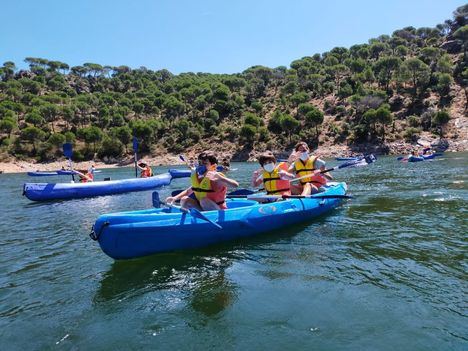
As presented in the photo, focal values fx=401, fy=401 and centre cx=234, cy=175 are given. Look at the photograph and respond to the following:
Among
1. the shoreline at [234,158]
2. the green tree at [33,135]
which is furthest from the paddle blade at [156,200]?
the green tree at [33,135]

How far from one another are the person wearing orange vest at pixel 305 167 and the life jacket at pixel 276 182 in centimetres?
86

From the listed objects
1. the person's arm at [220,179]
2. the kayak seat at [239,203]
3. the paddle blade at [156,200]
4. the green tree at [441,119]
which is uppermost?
the green tree at [441,119]

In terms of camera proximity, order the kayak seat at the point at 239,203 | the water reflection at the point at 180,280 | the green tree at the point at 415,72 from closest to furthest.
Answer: the water reflection at the point at 180,280 < the kayak seat at the point at 239,203 < the green tree at the point at 415,72

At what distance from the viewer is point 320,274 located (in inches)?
246

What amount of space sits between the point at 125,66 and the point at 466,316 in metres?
136

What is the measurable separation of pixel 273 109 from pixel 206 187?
66071 millimetres

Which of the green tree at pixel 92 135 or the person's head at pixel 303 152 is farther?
the green tree at pixel 92 135

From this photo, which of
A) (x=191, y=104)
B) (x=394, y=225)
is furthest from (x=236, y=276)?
(x=191, y=104)

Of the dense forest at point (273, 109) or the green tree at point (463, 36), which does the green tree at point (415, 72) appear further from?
the green tree at point (463, 36)

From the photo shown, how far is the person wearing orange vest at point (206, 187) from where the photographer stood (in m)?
7.43

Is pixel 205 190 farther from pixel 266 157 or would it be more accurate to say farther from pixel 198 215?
pixel 266 157

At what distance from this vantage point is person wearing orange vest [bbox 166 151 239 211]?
7.43 meters

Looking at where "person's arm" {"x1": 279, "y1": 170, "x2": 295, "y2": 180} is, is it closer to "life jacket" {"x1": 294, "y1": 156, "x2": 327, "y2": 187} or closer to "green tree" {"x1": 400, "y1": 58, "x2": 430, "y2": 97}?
"life jacket" {"x1": 294, "y1": 156, "x2": 327, "y2": 187}

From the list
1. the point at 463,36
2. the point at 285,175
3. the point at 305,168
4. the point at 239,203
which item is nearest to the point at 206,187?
the point at 239,203
